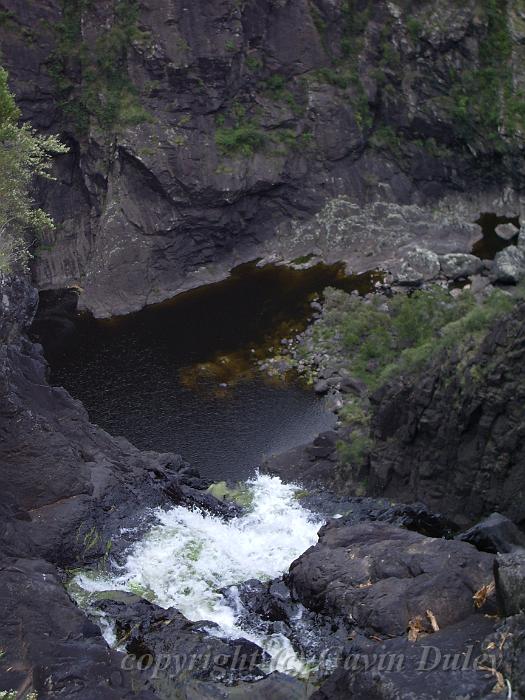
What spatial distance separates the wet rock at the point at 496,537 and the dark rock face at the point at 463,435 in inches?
76.7

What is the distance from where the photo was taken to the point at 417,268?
182ft

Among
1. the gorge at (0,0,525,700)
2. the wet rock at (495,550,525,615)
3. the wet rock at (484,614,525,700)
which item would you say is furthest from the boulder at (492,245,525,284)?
the wet rock at (484,614,525,700)

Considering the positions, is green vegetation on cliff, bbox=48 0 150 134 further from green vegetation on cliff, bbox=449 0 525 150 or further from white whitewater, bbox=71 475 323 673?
white whitewater, bbox=71 475 323 673

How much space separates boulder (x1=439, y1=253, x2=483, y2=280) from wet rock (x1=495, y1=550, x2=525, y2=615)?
42.5 metres

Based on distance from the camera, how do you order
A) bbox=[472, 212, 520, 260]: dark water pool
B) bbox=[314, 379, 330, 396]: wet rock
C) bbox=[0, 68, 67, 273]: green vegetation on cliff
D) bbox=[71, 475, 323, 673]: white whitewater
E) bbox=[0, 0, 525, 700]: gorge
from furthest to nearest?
bbox=[472, 212, 520, 260]: dark water pool < bbox=[314, 379, 330, 396]: wet rock < bbox=[0, 68, 67, 273]: green vegetation on cliff < bbox=[71, 475, 323, 673]: white whitewater < bbox=[0, 0, 525, 700]: gorge

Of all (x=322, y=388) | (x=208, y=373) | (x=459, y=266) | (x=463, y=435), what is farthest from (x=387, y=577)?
(x=459, y=266)

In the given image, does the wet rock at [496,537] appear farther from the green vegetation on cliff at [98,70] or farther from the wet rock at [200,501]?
the green vegetation on cliff at [98,70]

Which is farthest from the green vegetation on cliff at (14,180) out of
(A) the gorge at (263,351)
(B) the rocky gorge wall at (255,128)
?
(B) the rocky gorge wall at (255,128)

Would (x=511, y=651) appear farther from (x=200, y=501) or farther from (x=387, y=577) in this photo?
(x=200, y=501)

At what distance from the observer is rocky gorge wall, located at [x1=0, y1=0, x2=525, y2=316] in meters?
58.3

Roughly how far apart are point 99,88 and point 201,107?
26.4ft

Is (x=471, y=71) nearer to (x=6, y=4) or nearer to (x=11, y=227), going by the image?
(x=6, y=4)

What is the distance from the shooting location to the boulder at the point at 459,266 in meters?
55.1

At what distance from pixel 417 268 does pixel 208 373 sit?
1837cm
